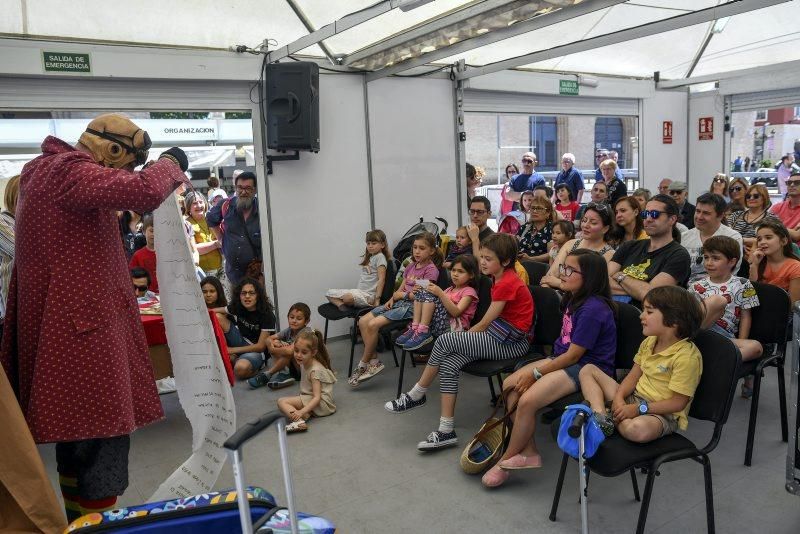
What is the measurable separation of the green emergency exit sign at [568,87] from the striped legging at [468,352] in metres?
4.40

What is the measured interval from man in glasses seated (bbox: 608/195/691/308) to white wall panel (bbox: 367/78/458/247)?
283cm

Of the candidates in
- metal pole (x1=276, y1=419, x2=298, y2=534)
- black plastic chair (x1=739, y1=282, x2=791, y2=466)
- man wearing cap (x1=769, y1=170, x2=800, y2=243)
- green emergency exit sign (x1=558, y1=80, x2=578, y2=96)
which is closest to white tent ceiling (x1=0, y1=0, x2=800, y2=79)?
green emergency exit sign (x1=558, y1=80, x2=578, y2=96)

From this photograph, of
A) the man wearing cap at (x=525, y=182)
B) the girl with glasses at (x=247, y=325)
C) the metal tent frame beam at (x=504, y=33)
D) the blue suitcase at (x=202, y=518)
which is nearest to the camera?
the blue suitcase at (x=202, y=518)

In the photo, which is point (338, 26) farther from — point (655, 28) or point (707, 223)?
point (707, 223)

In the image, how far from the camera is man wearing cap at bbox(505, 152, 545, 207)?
24.8 ft

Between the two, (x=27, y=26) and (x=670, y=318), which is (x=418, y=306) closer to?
(x=670, y=318)

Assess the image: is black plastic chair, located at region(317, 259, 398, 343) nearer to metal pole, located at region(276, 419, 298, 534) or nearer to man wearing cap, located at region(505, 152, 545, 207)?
man wearing cap, located at region(505, 152, 545, 207)

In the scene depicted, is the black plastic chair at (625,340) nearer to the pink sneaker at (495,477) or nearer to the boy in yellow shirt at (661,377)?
the boy in yellow shirt at (661,377)

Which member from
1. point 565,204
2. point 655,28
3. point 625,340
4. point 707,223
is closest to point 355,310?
point 625,340

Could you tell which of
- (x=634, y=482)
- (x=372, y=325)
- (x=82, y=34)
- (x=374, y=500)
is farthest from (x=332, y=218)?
(x=634, y=482)

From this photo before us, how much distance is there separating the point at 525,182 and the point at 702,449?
5541mm

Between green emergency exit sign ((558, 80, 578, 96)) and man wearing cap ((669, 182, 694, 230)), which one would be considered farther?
green emergency exit sign ((558, 80, 578, 96))

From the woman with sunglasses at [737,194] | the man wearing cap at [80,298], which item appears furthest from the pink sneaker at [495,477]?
the woman with sunglasses at [737,194]

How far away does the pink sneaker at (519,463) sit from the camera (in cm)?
302
